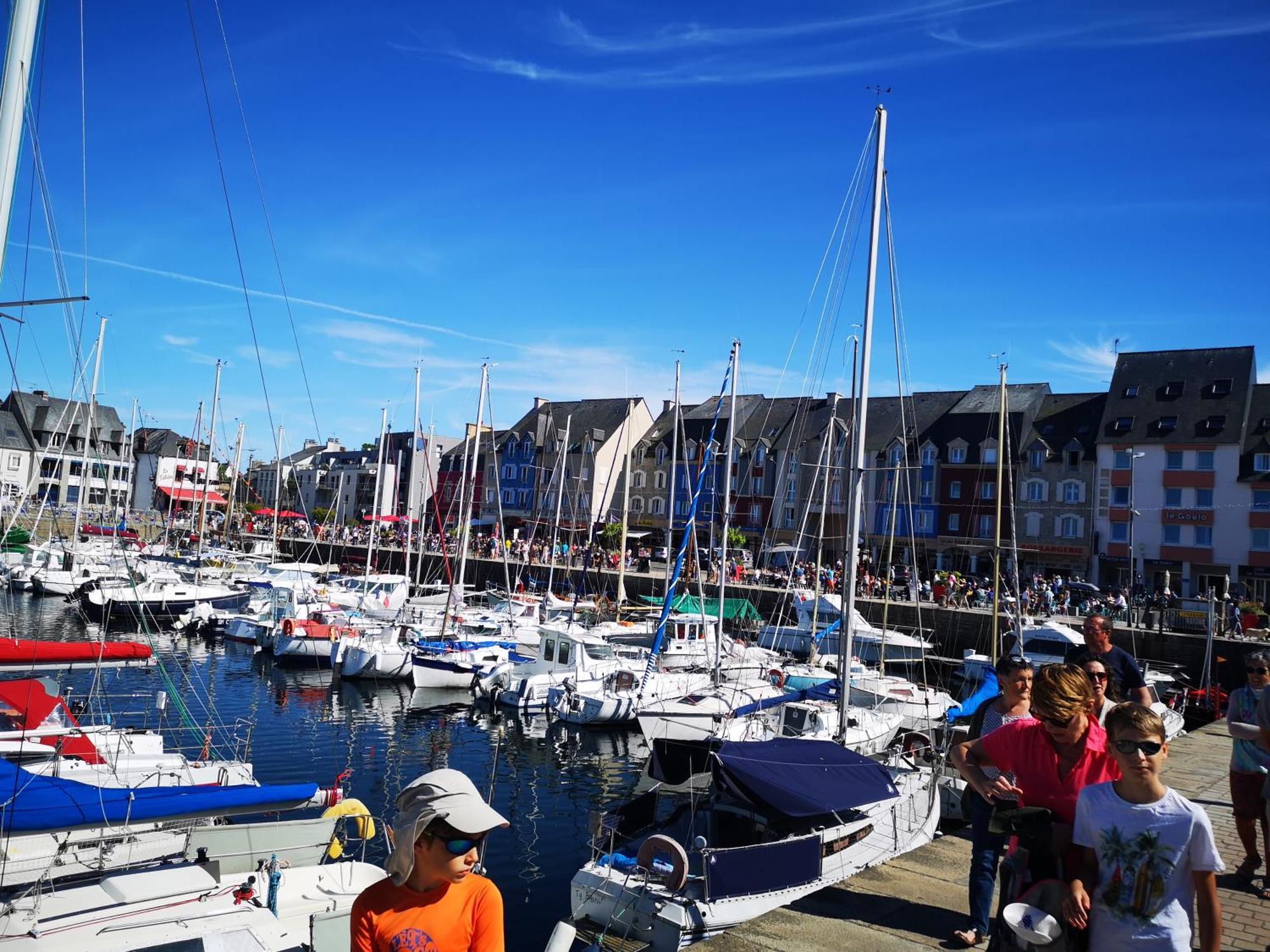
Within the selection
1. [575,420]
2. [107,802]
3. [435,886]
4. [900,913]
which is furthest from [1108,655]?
[575,420]

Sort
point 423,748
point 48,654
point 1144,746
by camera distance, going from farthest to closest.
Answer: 1. point 423,748
2. point 48,654
3. point 1144,746

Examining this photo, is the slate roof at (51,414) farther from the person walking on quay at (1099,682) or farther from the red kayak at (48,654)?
the person walking on quay at (1099,682)

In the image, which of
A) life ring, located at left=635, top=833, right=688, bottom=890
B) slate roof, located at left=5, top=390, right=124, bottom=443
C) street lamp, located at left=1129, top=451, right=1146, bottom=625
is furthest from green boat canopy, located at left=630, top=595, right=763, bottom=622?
slate roof, located at left=5, top=390, right=124, bottom=443

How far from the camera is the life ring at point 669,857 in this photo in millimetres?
11836

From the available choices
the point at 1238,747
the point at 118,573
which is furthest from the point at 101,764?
the point at 118,573

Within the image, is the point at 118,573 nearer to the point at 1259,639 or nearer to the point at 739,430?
the point at 739,430

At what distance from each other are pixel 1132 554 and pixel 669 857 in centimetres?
4323

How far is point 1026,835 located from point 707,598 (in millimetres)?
37413

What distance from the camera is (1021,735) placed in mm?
5316

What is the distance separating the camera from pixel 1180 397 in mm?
58625

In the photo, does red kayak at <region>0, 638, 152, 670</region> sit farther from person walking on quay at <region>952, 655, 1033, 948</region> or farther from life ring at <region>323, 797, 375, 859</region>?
person walking on quay at <region>952, 655, 1033, 948</region>

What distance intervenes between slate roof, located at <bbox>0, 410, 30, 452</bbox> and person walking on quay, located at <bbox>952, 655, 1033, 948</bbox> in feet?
302

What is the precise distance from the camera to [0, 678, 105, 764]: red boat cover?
1384cm

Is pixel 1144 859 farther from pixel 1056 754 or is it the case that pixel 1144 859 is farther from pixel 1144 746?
pixel 1056 754
